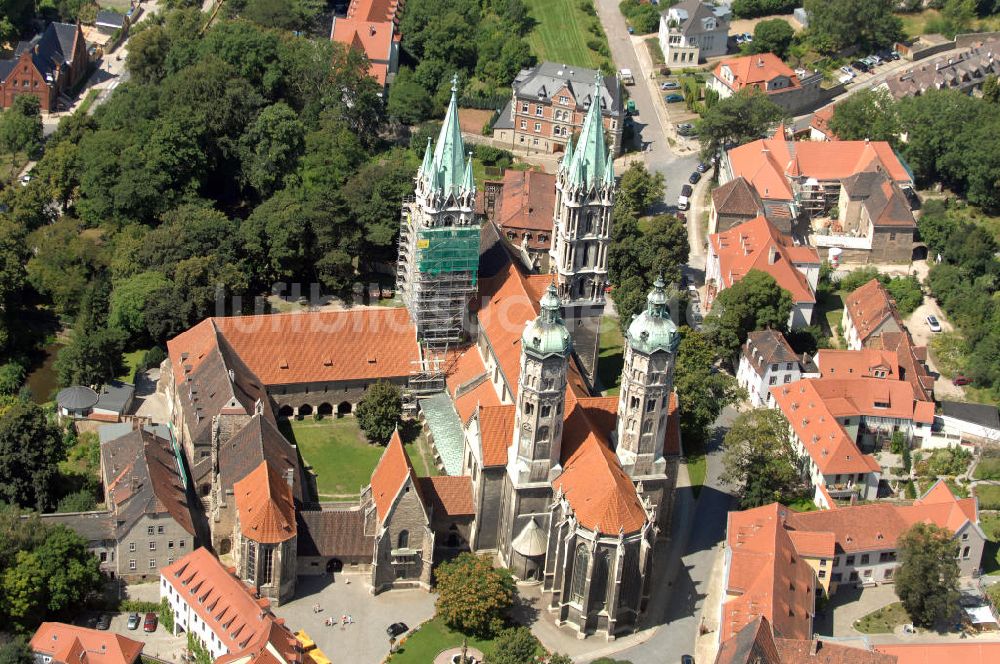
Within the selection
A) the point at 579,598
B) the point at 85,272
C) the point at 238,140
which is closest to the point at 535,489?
the point at 579,598

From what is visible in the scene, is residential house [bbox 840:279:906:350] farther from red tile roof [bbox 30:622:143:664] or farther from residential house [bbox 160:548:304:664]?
red tile roof [bbox 30:622:143:664]

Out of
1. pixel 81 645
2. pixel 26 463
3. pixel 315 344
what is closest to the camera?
pixel 81 645

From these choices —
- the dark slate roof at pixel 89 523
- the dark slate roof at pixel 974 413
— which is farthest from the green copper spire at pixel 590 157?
the dark slate roof at pixel 89 523

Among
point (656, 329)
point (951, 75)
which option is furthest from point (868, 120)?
point (656, 329)

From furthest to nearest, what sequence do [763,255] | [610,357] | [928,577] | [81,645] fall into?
[763,255]
[610,357]
[928,577]
[81,645]

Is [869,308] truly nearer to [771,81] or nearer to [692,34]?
[771,81]
